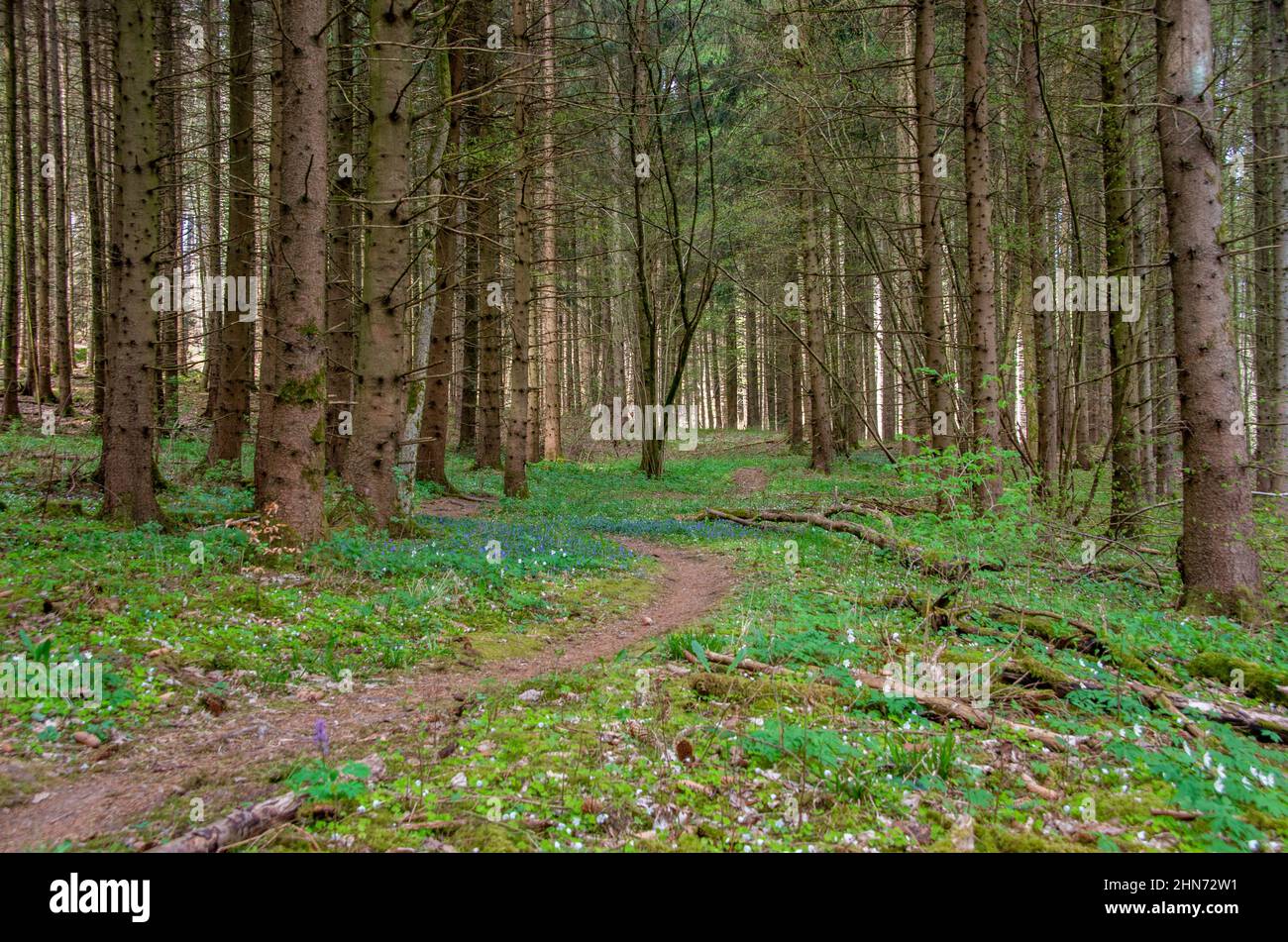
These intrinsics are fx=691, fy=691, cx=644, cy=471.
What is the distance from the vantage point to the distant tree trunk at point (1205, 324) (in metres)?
6.93

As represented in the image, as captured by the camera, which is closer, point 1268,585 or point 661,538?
point 1268,585

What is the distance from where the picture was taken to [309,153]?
7180 mm

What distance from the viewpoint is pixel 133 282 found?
863 cm

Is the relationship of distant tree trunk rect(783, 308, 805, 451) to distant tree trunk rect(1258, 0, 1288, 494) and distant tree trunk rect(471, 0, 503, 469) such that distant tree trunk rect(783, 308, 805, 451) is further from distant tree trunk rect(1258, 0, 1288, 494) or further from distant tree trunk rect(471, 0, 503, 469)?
distant tree trunk rect(1258, 0, 1288, 494)

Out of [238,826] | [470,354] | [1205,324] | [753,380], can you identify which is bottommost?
[238,826]

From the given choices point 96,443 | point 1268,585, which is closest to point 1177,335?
point 1268,585

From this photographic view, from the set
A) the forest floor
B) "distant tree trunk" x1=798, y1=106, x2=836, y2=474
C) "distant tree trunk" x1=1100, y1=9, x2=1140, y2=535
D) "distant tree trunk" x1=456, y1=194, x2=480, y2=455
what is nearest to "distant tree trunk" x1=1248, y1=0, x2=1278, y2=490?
"distant tree trunk" x1=1100, y1=9, x2=1140, y2=535

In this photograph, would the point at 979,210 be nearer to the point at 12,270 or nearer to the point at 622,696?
the point at 622,696

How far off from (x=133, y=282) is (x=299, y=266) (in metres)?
3.16

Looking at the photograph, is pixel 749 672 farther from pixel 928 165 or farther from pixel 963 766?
pixel 928 165

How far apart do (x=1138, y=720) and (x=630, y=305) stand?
30837 millimetres

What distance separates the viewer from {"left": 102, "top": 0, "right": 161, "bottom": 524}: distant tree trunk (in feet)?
27.9

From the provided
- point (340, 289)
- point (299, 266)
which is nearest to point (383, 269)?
point (299, 266)

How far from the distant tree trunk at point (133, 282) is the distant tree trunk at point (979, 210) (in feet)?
37.4
